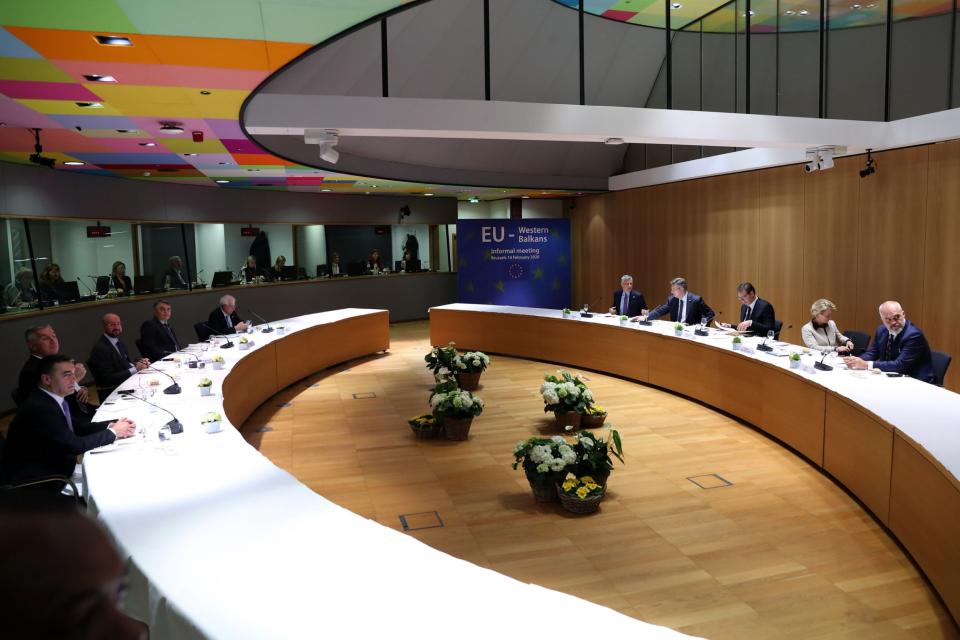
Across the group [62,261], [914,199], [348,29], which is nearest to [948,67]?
[914,199]

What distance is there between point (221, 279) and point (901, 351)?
1119 cm

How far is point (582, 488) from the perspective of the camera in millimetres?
5129

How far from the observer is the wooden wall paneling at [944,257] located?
7.72m

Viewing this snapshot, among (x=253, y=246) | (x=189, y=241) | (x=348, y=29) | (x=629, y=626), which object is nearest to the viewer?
(x=629, y=626)

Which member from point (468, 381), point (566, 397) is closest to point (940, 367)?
point (566, 397)

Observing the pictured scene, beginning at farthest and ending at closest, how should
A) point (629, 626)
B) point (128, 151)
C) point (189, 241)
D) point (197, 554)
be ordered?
1. point (189, 241)
2. point (128, 151)
3. point (197, 554)
4. point (629, 626)

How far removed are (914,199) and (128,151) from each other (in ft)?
28.5

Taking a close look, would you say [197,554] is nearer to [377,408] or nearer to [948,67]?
[377,408]

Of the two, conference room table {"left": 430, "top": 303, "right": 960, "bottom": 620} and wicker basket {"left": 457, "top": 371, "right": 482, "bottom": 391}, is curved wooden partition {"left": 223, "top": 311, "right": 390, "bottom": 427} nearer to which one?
wicker basket {"left": 457, "top": 371, "right": 482, "bottom": 391}

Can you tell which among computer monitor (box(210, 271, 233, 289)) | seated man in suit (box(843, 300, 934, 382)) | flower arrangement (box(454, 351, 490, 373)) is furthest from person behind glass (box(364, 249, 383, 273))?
seated man in suit (box(843, 300, 934, 382))

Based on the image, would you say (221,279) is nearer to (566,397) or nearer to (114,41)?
(566,397)

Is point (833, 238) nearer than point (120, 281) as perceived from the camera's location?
Yes

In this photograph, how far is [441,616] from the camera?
228cm

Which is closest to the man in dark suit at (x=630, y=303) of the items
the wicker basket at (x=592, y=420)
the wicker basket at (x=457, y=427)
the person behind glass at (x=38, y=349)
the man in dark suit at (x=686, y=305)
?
the man in dark suit at (x=686, y=305)
